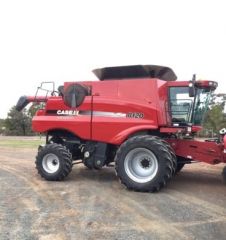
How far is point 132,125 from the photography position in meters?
12.6

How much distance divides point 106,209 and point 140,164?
113 inches

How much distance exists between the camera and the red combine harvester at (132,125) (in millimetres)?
11844

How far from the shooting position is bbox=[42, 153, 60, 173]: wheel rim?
43.5ft

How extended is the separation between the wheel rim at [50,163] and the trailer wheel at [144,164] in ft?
6.89

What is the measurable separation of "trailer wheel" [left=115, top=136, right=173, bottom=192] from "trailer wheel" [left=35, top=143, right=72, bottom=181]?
5.75ft

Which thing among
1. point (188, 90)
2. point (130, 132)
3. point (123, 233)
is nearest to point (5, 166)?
point (130, 132)

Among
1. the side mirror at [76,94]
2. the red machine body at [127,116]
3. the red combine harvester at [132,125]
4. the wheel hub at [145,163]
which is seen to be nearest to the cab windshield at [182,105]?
the red combine harvester at [132,125]

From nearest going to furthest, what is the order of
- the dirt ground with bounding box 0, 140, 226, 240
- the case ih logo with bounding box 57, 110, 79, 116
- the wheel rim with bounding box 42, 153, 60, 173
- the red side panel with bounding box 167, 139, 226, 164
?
1. the dirt ground with bounding box 0, 140, 226, 240
2. the red side panel with bounding box 167, 139, 226, 164
3. the wheel rim with bounding box 42, 153, 60, 173
4. the case ih logo with bounding box 57, 110, 79, 116

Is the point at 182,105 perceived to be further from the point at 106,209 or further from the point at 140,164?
the point at 106,209

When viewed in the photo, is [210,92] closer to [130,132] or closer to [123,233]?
[130,132]

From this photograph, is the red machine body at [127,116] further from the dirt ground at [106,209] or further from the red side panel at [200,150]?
the dirt ground at [106,209]

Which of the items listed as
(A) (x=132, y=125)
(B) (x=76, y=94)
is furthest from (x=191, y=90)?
(B) (x=76, y=94)

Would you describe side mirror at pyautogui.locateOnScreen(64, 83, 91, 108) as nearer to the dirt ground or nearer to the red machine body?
the red machine body

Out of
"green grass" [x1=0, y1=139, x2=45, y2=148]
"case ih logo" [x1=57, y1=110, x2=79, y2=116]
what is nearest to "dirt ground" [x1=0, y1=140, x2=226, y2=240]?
"case ih logo" [x1=57, y1=110, x2=79, y2=116]
